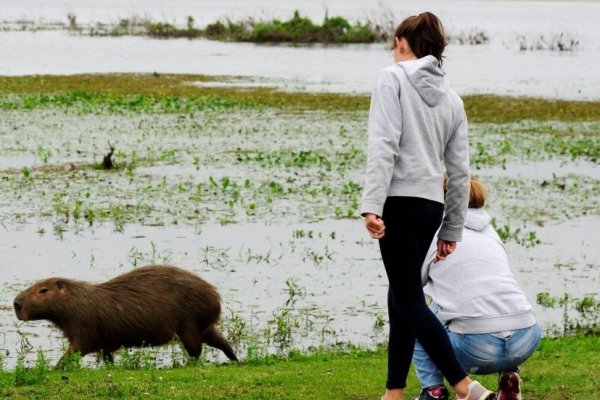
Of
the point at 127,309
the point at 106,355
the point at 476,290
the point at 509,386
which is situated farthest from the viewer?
the point at 106,355

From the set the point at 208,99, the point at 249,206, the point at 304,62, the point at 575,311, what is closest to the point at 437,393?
Result: the point at 575,311

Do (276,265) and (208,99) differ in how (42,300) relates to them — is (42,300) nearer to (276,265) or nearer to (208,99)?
(276,265)

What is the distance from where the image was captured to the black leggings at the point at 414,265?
18.0 ft

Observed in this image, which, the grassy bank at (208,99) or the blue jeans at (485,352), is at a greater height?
the blue jeans at (485,352)

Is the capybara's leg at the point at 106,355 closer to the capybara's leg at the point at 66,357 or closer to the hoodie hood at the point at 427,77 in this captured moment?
the capybara's leg at the point at 66,357

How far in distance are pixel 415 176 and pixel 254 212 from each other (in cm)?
929

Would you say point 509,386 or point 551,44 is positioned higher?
point 509,386

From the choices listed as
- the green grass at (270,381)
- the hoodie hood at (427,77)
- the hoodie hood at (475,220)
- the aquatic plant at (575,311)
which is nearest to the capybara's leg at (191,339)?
the green grass at (270,381)

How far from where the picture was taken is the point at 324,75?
123 feet

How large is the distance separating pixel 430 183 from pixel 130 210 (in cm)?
945

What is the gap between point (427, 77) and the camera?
5.55 meters

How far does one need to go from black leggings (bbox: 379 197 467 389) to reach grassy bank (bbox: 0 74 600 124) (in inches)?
751

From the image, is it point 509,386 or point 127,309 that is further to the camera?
point 127,309

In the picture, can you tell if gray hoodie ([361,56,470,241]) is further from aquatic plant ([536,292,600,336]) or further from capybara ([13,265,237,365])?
aquatic plant ([536,292,600,336])
